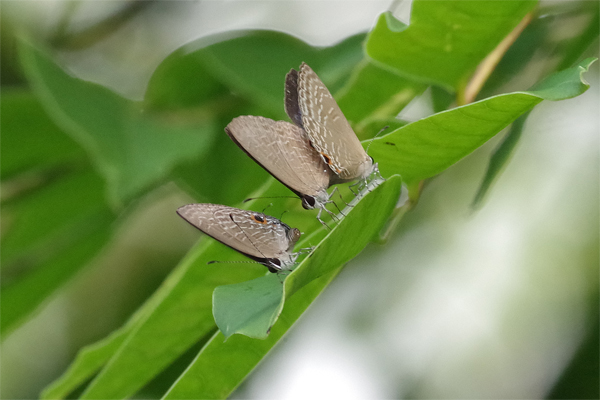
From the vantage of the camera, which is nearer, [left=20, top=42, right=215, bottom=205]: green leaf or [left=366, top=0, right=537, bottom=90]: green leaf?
[left=366, top=0, right=537, bottom=90]: green leaf

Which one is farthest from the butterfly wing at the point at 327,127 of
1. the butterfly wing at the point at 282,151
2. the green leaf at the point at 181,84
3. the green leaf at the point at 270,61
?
the green leaf at the point at 181,84

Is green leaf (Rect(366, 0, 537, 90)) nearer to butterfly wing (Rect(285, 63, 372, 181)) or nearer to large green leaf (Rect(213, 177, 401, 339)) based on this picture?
butterfly wing (Rect(285, 63, 372, 181))

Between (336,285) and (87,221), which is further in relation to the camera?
(336,285)

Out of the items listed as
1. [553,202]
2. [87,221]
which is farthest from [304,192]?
[553,202]

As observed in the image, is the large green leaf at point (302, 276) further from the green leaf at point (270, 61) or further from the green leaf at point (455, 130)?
the green leaf at point (270, 61)

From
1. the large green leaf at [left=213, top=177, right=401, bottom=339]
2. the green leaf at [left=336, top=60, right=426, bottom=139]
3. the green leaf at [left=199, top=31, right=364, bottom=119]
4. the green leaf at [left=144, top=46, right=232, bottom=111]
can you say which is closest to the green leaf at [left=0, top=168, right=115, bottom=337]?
the green leaf at [left=144, top=46, right=232, bottom=111]

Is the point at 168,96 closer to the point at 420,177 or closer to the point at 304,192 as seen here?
the point at 304,192
